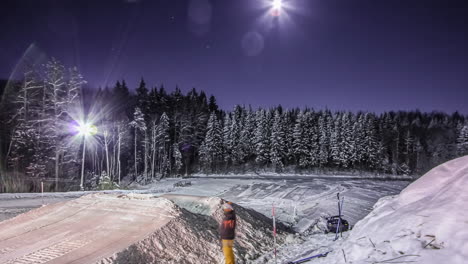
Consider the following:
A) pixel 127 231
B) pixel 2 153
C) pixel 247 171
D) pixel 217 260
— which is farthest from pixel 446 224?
pixel 247 171

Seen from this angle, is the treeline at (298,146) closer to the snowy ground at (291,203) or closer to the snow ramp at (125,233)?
the snowy ground at (291,203)

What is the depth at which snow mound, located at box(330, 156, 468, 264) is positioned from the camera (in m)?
4.47

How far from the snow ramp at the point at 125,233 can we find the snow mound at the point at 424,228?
13.2 feet

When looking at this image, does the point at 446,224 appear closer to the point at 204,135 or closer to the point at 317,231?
the point at 317,231

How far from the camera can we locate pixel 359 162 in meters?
58.4

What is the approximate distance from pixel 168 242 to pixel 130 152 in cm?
4580

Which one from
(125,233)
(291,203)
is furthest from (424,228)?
(291,203)

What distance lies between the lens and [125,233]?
862 centimetres

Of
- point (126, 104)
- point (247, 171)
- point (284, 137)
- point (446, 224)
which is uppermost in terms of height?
point (126, 104)

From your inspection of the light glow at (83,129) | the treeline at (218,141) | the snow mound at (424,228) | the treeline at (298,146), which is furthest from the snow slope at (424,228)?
the treeline at (298,146)

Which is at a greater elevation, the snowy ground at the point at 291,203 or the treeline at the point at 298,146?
the treeline at the point at 298,146

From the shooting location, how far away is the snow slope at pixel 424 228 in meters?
4.46

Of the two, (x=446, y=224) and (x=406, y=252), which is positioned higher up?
(x=446, y=224)

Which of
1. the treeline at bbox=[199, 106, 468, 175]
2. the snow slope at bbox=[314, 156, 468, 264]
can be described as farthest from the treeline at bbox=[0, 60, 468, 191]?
the snow slope at bbox=[314, 156, 468, 264]
